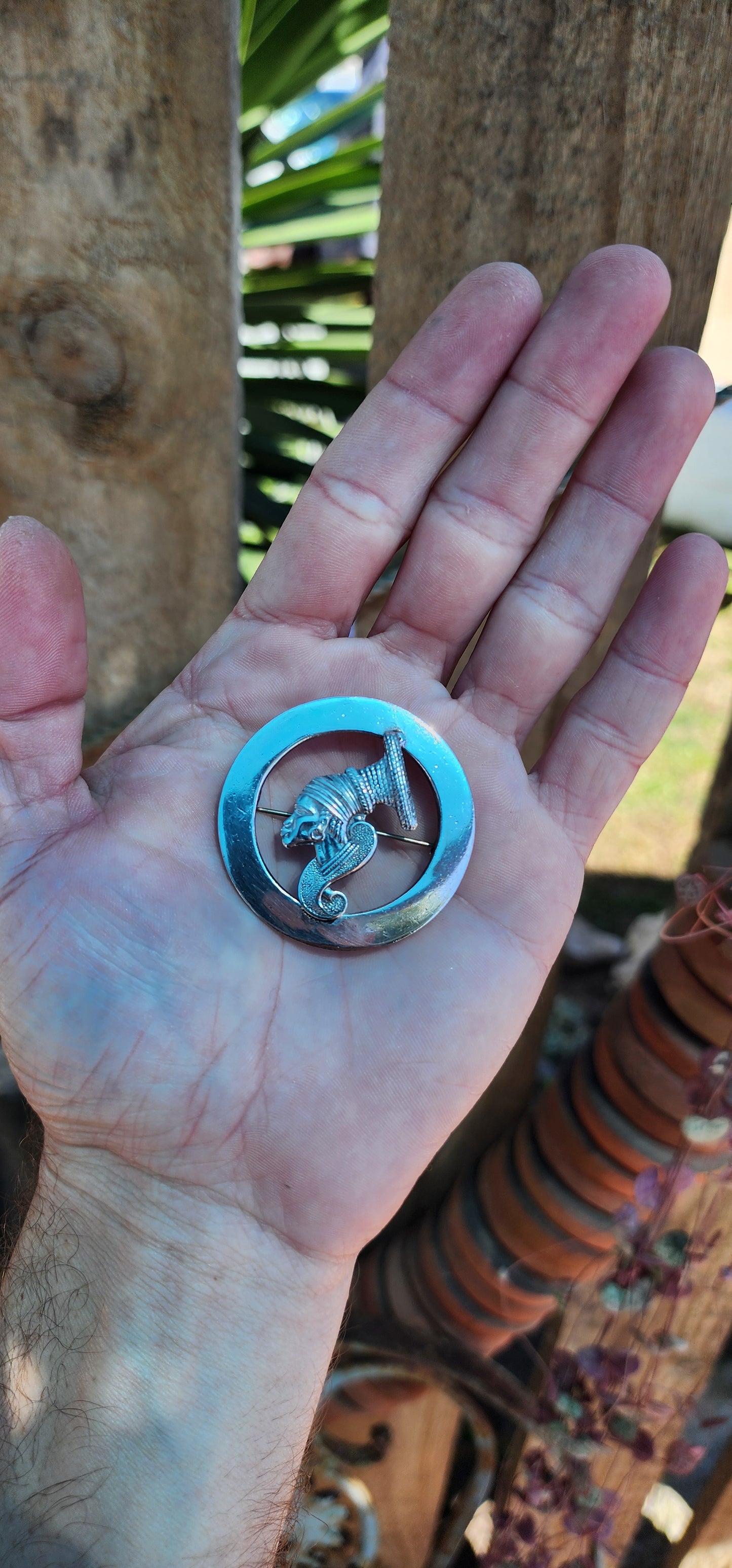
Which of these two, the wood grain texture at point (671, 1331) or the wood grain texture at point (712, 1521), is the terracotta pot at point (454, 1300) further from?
the wood grain texture at point (712, 1521)

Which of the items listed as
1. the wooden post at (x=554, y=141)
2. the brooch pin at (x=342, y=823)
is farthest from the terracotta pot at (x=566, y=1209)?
the wooden post at (x=554, y=141)

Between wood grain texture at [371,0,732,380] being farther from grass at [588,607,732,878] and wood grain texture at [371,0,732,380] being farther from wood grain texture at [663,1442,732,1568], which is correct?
grass at [588,607,732,878]

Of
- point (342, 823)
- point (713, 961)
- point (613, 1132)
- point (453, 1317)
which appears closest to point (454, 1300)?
point (453, 1317)

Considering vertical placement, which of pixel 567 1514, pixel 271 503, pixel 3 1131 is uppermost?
pixel 271 503

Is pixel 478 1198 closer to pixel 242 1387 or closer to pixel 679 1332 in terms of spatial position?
pixel 679 1332

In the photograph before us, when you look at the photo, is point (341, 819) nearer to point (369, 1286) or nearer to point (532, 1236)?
point (532, 1236)

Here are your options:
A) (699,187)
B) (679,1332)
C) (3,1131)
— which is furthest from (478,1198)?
(699,187)

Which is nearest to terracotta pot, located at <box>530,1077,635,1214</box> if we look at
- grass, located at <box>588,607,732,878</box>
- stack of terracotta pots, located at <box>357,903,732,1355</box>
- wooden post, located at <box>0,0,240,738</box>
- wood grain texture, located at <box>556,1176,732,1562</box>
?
stack of terracotta pots, located at <box>357,903,732,1355</box>

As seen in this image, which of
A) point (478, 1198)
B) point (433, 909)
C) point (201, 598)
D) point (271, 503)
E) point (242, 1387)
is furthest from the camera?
point (271, 503)
